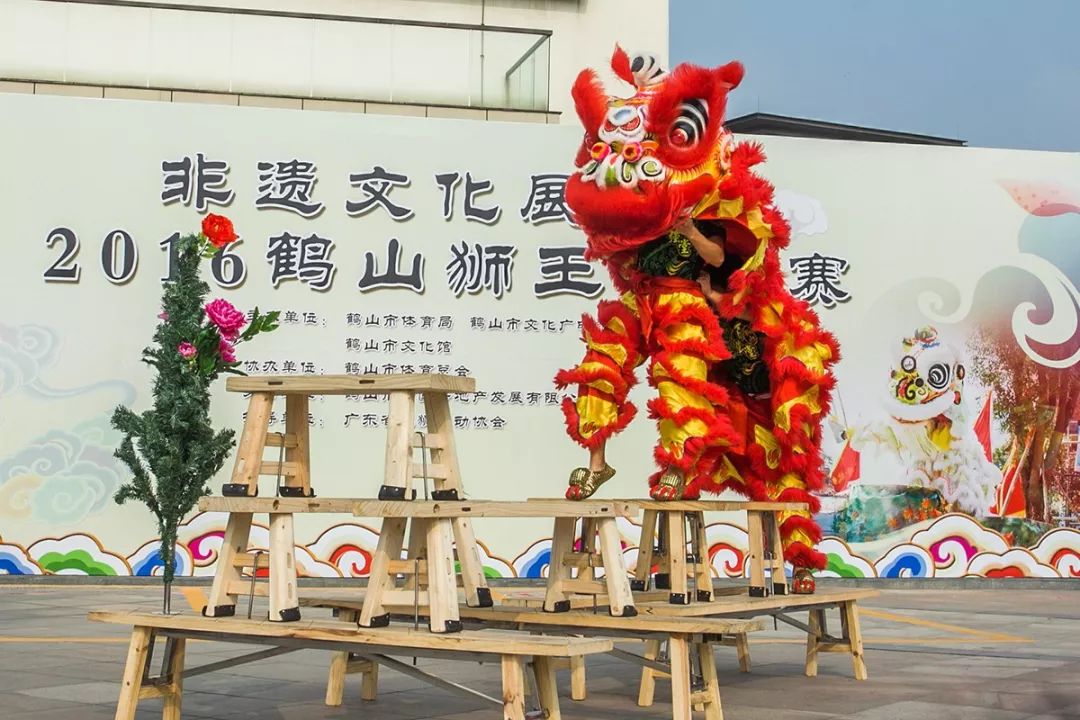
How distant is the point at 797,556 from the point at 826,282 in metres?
5.60

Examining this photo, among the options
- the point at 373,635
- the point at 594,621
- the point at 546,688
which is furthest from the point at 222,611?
the point at 594,621

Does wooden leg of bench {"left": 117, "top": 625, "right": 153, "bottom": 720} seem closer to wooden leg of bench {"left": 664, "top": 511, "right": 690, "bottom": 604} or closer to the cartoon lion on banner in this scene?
wooden leg of bench {"left": 664, "top": 511, "right": 690, "bottom": 604}

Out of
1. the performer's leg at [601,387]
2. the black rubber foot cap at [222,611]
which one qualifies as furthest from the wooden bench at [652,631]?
the performer's leg at [601,387]

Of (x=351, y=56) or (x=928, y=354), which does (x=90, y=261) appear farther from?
(x=928, y=354)

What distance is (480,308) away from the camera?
36.6 feet

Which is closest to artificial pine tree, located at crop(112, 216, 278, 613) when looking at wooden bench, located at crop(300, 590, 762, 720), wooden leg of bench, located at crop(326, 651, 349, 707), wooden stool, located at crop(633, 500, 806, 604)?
wooden leg of bench, located at crop(326, 651, 349, 707)

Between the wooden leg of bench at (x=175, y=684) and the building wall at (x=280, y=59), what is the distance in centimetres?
787

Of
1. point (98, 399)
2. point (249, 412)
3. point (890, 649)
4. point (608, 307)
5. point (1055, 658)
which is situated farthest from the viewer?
point (98, 399)

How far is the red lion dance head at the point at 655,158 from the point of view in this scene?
5723 millimetres

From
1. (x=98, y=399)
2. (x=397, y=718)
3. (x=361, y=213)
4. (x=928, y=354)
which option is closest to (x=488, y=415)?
(x=361, y=213)

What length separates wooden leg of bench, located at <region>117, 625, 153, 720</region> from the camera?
4.57 metres

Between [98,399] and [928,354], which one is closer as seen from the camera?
[98,399]

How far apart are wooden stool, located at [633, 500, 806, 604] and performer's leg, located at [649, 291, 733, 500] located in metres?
0.18

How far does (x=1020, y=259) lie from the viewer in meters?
11.9
